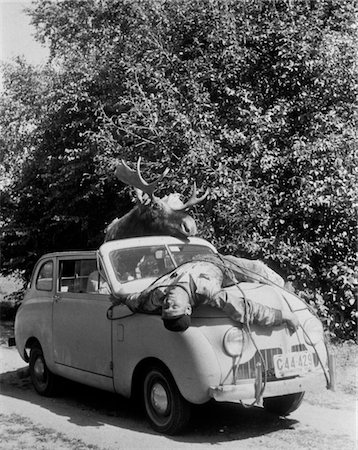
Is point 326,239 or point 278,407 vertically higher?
point 326,239

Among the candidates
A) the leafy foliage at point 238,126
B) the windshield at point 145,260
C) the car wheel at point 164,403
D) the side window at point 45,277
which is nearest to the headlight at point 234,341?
the car wheel at point 164,403

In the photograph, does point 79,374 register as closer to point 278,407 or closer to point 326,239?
point 278,407

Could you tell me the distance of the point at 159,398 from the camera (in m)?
5.66

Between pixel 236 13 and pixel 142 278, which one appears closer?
pixel 142 278

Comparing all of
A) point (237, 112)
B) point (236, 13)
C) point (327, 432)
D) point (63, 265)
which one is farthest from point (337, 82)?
point (327, 432)

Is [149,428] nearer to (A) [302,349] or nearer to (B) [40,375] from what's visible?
(A) [302,349]

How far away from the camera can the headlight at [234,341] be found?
17.2 feet

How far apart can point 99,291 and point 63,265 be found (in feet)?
3.44

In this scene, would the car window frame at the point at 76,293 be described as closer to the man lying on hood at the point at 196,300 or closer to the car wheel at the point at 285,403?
the man lying on hood at the point at 196,300

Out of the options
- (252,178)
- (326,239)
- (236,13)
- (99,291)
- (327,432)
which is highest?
(236,13)

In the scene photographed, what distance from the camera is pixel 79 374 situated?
262 inches

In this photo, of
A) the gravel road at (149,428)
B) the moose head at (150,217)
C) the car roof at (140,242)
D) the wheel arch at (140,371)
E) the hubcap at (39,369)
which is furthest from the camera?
the moose head at (150,217)

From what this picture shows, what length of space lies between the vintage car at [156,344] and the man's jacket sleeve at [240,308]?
0.08 metres

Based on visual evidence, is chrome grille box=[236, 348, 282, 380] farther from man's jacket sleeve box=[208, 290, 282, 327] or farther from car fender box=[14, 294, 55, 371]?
car fender box=[14, 294, 55, 371]
